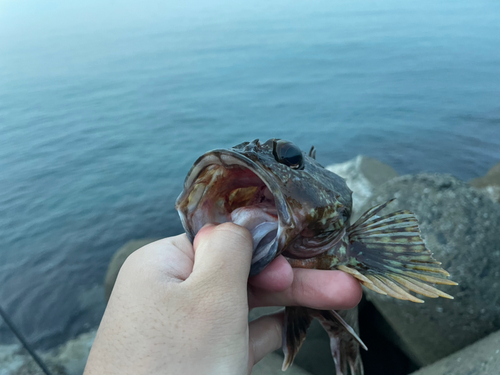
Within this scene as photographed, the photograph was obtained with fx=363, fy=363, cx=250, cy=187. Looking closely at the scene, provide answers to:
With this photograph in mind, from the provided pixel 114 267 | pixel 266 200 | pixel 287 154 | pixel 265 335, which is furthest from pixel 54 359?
pixel 287 154

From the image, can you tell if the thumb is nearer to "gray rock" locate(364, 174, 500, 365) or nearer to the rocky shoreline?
the rocky shoreline

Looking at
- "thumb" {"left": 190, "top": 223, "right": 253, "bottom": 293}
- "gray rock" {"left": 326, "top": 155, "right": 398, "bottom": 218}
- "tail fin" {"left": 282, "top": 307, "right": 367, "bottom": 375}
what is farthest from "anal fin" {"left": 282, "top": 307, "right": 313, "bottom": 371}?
"gray rock" {"left": 326, "top": 155, "right": 398, "bottom": 218}

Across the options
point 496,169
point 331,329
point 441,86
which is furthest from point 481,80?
point 331,329

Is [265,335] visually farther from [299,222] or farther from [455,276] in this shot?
[455,276]

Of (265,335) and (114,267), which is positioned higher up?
(265,335)

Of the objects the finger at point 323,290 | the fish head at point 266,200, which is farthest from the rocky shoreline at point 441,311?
the fish head at point 266,200

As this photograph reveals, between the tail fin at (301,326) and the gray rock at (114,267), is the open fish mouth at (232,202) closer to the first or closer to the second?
the tail fin at (301,326)

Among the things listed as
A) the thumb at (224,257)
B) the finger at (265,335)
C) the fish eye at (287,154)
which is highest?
the fish eye at (287,154)
